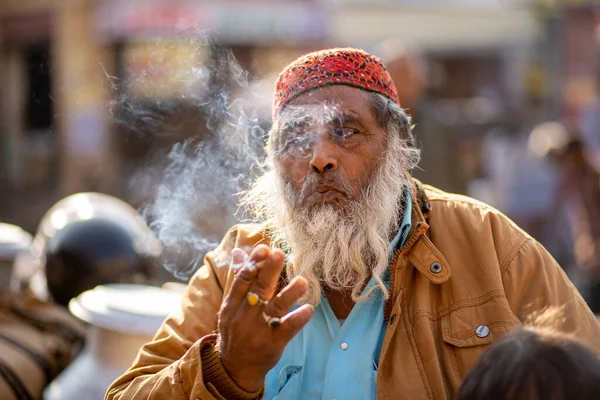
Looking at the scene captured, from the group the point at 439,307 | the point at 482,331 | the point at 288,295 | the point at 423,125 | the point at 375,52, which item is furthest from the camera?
the point at 375,52

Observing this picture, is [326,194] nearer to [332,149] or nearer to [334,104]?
[332,149]

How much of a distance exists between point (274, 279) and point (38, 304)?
2.50 metres

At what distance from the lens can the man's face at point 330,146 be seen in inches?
109

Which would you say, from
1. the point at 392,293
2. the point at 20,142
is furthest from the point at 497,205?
the point at 20,142

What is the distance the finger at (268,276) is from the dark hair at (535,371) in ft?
2.01

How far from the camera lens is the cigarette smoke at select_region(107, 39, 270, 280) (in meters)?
3.39

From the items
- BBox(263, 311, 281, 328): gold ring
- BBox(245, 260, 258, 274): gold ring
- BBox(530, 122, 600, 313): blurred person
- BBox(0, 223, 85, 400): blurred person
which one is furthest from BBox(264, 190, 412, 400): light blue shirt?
BBox(530, 122, 600, 313): blurred person

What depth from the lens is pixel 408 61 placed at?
6035 mm

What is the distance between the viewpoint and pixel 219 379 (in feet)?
7.62

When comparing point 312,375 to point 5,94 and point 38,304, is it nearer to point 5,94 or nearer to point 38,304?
point 38,304

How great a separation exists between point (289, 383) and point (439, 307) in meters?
0.57

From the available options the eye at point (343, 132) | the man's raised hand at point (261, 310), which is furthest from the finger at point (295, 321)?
the eye at point (343, 132)

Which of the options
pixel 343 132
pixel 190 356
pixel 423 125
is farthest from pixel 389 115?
pixel 423 125

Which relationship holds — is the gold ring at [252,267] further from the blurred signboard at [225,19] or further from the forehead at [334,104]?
the blurred signboard at [225,19]
